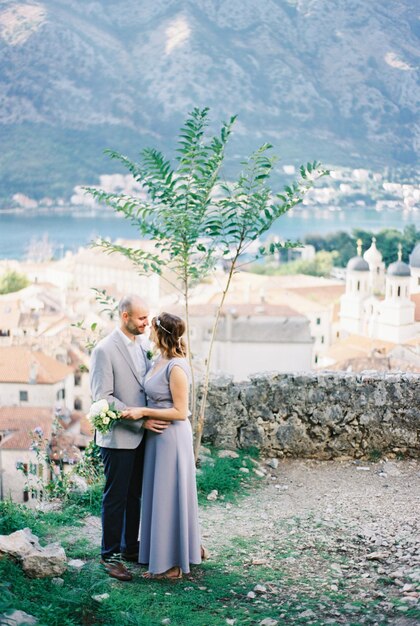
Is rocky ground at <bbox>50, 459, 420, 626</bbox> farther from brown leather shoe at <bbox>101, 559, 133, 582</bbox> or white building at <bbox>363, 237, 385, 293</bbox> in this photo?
white building at <bbox>363, 237, 385, 293</bbox>

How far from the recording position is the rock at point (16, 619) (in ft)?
9.32

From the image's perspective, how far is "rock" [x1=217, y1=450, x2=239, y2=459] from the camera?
258 inches

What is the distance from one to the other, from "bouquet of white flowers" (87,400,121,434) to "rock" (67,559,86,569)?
2.25 feet

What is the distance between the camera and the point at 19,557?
3834mm

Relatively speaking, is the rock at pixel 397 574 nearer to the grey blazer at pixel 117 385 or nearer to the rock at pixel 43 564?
the grey blazer at pixel 117 385

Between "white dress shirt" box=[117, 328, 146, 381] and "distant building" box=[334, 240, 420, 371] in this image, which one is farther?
"distant building" box=[334, 240, 420, 371]

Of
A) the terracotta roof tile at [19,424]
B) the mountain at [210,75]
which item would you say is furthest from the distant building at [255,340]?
the mountain at [210,75]

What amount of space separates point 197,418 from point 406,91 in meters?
156

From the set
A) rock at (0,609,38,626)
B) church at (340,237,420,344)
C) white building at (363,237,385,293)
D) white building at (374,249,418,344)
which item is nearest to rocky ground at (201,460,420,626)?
rock at (0,609,38,626)

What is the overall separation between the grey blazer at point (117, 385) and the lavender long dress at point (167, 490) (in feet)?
0.24

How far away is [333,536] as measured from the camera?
5059mm

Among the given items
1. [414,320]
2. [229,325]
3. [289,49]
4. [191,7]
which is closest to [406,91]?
[289,49]

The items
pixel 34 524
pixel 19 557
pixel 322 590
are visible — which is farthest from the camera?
pixel 34 524

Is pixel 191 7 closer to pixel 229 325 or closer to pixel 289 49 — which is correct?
pixel 289 49
